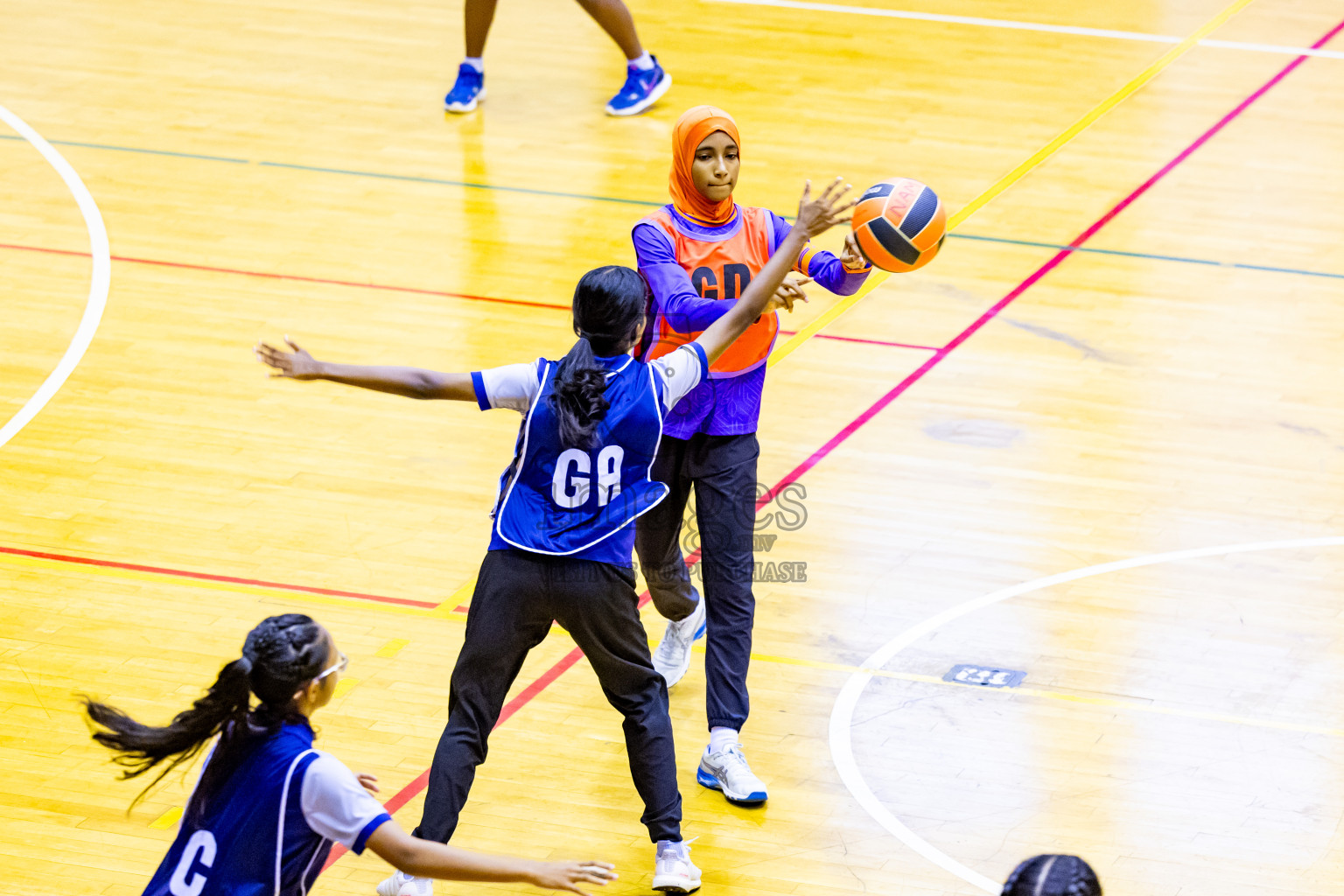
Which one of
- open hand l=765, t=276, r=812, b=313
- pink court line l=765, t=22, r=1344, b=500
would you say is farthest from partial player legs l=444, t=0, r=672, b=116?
open hand l=765, t=276, r=812, b=313

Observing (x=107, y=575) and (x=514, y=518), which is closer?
(x=514, y=518)

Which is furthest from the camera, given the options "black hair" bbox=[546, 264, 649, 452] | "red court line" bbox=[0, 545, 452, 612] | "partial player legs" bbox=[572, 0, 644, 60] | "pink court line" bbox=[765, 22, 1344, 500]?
"partial player legs" bbox=[572, 0, 644, 60]

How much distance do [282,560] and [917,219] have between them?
277cm

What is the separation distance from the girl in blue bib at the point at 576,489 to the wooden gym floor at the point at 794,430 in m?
0.72

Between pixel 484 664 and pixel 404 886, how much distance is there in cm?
71

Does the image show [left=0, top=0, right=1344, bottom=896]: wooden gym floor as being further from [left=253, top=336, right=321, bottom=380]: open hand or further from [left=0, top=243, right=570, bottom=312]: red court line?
[left=253, top=336, right=321, bottom=380]: open hand

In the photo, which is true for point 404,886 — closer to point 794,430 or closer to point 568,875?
point 568,875

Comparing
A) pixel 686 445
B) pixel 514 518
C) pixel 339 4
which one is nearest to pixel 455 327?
pixel 686 445

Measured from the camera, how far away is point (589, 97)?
11.8 m

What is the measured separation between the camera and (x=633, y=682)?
4.66 metres

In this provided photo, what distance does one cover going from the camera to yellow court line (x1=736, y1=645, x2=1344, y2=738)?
5.67 m

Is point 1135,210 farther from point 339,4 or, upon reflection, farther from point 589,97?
point 339,4

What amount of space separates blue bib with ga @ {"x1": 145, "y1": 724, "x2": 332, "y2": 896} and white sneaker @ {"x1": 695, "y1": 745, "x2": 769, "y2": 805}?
2.01 m

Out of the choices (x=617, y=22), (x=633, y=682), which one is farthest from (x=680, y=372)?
(x=617, y=22)
